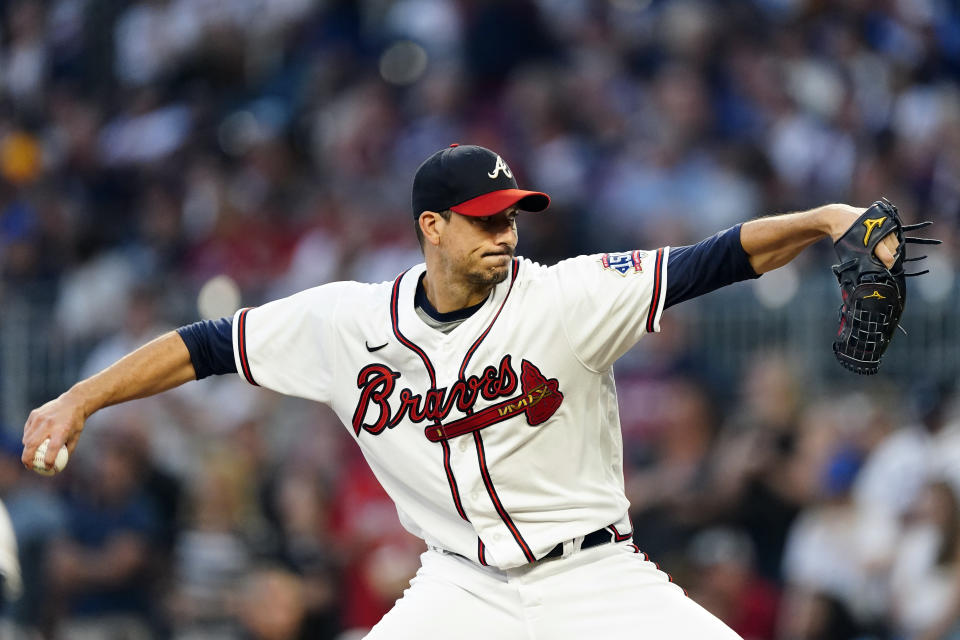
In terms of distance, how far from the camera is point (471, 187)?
446cm

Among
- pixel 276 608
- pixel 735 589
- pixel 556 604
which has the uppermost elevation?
pixel 556 604

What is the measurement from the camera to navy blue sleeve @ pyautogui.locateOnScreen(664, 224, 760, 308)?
421cm

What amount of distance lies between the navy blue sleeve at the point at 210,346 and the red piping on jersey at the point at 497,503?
85 centimetres

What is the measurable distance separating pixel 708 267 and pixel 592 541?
931mm

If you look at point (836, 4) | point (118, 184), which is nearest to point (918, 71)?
point (836, 4)

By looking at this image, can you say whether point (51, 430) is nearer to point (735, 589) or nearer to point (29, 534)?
point (735, 589)

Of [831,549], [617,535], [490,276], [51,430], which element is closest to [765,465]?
[831,549]

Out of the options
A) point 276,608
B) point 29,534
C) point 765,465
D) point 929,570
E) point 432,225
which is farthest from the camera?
point 29,534

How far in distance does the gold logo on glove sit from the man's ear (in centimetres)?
130

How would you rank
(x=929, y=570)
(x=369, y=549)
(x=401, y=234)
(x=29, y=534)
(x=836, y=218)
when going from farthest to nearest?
(x=401, y=234) → (x=29, y=534) → (x=369, y=549) → (x=929, y=570) → (x=836, y=218)

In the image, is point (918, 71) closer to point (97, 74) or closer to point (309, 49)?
point (309, 49)

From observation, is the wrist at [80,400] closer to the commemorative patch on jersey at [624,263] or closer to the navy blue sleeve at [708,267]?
the commemorative patch on jersey at [624,263]

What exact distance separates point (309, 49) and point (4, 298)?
11.0 feet

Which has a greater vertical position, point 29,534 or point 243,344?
point 243,344
